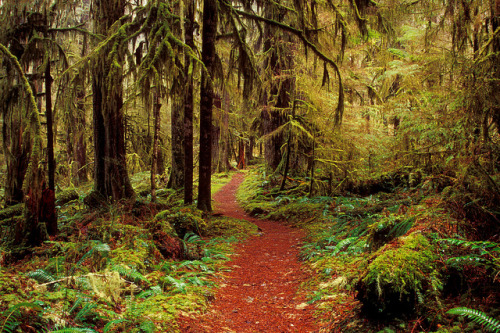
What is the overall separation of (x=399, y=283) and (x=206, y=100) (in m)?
6.90

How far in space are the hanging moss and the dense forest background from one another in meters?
0.42

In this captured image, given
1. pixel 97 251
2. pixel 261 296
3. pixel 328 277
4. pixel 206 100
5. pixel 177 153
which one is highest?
Result: pixel 206 100

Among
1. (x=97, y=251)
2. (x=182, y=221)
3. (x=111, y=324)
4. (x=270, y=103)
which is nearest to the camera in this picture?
(x=111, y=324)

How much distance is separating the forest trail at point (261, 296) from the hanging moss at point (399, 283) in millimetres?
781

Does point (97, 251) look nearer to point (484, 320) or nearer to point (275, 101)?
point (484, 320)

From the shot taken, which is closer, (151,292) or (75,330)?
(75,330)

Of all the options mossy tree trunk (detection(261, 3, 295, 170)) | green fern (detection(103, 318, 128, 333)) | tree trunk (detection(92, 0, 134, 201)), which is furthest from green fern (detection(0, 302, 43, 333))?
mossy tree trunk (detection(261, 3, 295, 170))

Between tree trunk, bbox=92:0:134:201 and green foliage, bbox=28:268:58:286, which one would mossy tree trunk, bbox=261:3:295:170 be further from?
green foliage, bbox=28:268:58:286

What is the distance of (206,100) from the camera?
830 centimetres

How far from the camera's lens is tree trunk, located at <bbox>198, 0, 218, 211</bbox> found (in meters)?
8.08

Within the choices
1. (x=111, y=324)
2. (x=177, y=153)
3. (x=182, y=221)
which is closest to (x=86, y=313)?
(x=111, y=324)

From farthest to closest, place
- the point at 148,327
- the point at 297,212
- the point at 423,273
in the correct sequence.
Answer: the point at 297,212
the point at 423,273
the point at 148,327

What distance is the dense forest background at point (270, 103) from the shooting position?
3.80m

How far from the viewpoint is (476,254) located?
2721 millimetres
